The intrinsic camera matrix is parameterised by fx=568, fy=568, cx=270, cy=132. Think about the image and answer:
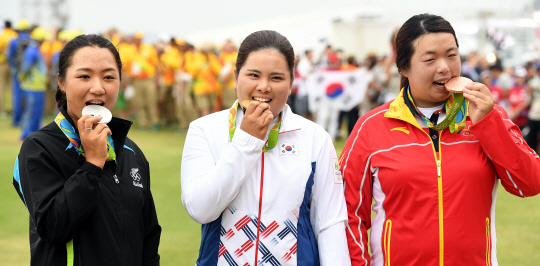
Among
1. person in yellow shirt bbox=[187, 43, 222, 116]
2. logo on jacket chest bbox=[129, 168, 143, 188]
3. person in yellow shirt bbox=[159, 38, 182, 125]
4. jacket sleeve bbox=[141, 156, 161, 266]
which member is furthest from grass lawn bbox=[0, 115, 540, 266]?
person in yellow shirt bbox=[159, 38, 182, 125]

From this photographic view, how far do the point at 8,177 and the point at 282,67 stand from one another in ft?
23.5

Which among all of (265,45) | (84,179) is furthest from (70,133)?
(265,45)

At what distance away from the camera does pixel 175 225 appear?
6.43 m

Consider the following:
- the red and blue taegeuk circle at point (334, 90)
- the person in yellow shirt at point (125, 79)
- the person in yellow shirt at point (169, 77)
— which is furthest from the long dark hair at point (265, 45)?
the person in yellow shirt at point (169, 77)

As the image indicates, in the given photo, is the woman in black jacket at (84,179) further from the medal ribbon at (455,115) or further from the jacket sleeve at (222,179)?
the medal ribbon at (455,115)

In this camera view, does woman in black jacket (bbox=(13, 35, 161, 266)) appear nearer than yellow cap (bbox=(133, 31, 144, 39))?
Yes

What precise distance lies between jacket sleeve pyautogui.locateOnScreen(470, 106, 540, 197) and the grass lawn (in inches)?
127

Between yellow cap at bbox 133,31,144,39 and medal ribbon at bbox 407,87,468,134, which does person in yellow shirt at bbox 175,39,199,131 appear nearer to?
yellow cap at bbox 133,31,144,39

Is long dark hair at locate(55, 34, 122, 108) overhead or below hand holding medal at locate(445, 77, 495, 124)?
overhead

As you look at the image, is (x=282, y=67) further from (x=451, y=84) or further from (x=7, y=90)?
(x=7, y=90)

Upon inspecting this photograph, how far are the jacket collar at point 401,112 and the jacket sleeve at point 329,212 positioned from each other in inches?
15.9

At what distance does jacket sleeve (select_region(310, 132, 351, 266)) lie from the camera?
2.46 metres

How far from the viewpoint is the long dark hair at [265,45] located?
2480 millimetres

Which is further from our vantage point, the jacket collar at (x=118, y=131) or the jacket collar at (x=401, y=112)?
the jacket collar at (x=401, y=112)
